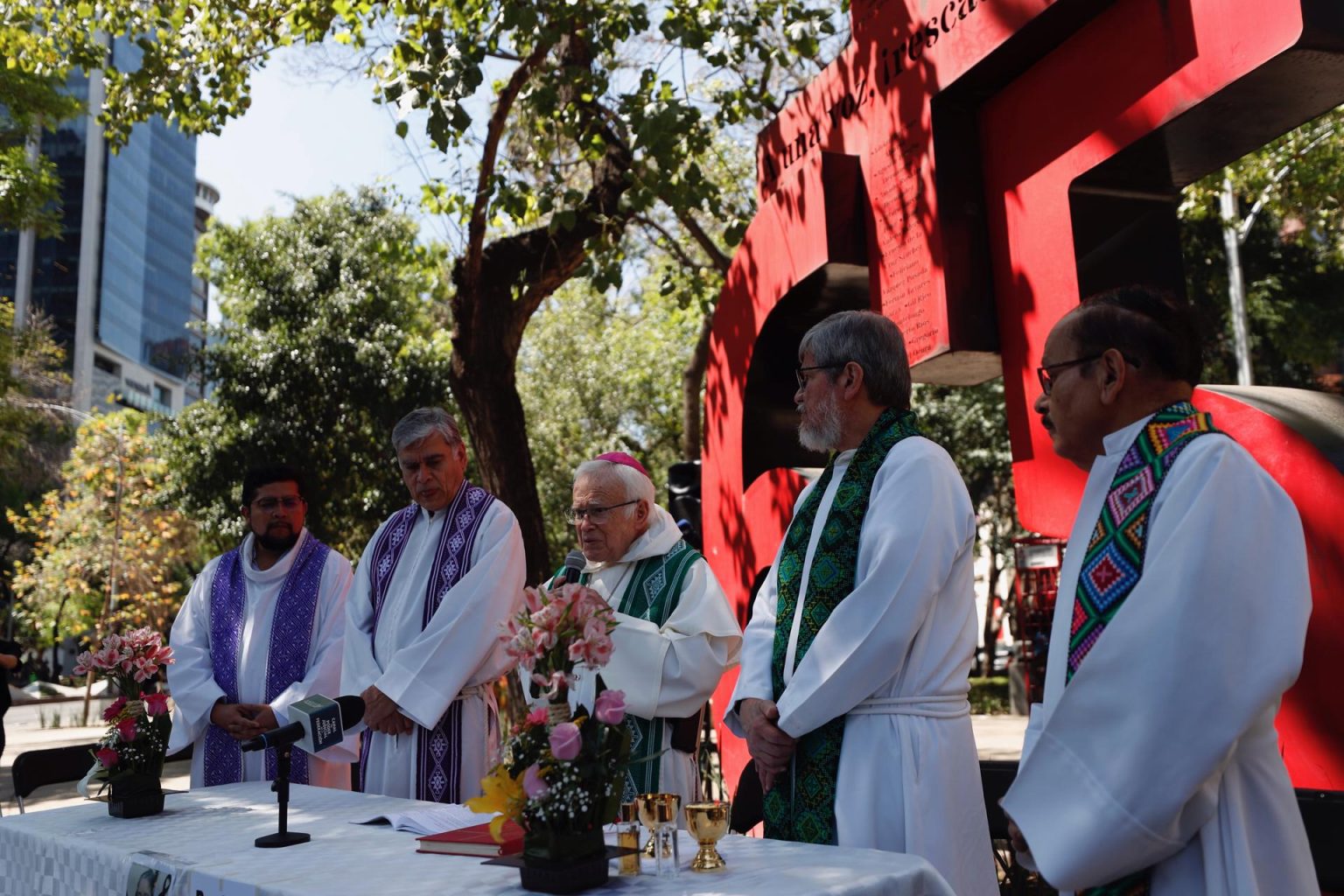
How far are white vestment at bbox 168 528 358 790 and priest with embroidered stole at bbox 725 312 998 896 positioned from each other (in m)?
2.49

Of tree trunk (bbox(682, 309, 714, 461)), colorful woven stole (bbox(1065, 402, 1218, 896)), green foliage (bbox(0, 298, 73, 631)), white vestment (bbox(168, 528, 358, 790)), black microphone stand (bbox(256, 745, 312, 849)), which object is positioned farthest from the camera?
green foliage (bbox(0, 298, 73, 631))

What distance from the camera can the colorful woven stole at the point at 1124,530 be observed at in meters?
2.34

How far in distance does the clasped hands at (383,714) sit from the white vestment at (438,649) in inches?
1.5

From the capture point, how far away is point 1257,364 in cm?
2070

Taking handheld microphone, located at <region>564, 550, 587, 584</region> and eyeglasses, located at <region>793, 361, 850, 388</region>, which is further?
handheld microphone, located at <region>564, 550, 587, 584</region>

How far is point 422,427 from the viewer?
4859 mm

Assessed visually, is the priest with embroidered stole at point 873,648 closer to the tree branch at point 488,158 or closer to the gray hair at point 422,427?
the gray hair at point 422,427

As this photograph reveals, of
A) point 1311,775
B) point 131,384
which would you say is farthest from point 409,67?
point 131,384

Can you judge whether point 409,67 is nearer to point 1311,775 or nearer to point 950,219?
point 950,219

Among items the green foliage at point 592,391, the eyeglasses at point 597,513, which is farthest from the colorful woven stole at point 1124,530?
the green foliage at point 592,391

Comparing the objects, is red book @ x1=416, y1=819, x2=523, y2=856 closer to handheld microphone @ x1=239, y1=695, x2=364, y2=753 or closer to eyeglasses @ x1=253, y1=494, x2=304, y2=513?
handheld microphone @ x1=239, y1=695, x2=364, y2=753

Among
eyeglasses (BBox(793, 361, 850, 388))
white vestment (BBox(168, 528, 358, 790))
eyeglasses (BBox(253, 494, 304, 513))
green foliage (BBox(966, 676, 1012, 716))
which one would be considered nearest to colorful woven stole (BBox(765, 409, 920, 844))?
eyeglasses (BBox(793, 361, 850, 388))

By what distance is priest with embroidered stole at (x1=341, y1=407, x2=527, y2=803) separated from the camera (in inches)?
179

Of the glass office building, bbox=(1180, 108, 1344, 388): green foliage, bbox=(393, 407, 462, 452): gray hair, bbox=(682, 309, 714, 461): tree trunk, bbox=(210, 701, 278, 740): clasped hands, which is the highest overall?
the glass office building
